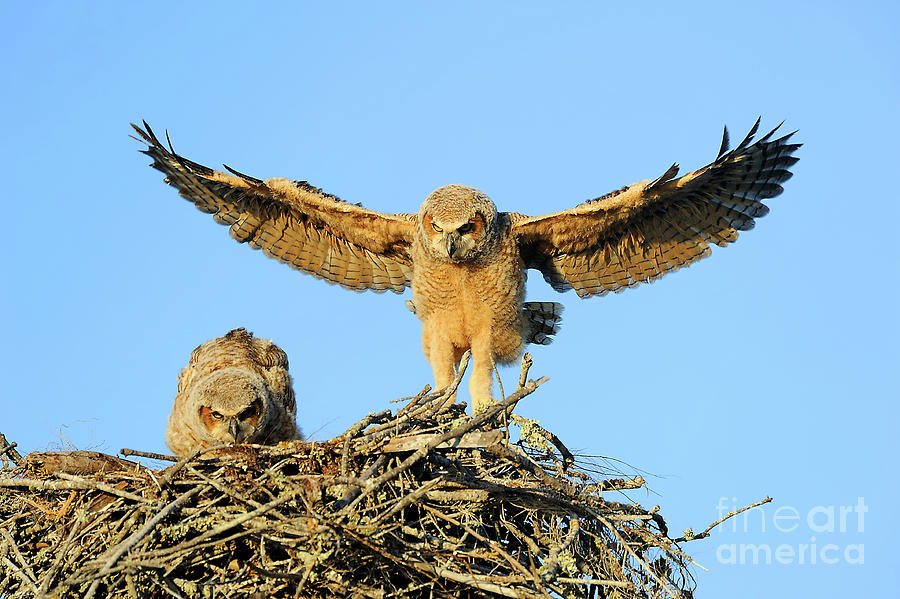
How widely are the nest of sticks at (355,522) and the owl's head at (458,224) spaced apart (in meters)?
2.83

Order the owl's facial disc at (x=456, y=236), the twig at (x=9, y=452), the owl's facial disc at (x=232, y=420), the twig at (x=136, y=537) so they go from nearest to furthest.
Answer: the twig at (x=136, y=537)
the twig at (x=9, y=452)
the owl's facial disc at (x=232, y=420)
the owl's facial disc at (x=456, y=236)

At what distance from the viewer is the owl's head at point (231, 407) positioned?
7.46m

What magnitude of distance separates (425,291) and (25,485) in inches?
169

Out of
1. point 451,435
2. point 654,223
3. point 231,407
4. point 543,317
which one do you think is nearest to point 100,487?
point 231,407

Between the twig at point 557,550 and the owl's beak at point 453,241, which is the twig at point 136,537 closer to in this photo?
the twig at point 557,550

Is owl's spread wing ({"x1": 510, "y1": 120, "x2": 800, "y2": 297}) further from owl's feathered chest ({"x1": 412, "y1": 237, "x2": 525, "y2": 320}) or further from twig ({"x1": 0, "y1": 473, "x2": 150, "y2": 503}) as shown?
twig ({"x1": 0, "y1": 473, "x2": 150, "y2": 503})

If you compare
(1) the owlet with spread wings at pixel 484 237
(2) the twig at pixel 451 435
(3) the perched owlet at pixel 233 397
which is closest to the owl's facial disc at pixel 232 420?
(3) the perched owlet at pixel 233 397

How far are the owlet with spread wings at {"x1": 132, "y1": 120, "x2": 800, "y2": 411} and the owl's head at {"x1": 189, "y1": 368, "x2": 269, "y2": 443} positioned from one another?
228 cm

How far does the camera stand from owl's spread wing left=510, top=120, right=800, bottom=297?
9.39 meters

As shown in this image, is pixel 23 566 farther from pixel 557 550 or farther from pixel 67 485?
pixel 557 550

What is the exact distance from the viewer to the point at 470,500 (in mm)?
6031

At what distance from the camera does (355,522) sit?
559cm

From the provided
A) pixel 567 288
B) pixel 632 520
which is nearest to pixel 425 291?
pixel 567 288

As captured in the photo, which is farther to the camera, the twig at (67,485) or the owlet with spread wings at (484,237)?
the owlet with spread wings at (484,237)
